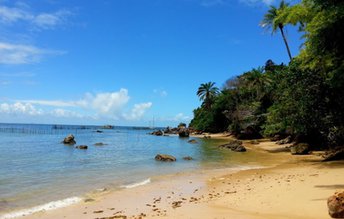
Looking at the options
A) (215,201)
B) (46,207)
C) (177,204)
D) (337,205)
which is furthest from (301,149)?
(337,205)

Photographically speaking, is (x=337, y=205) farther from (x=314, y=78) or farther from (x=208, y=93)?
(x=208, y=93)

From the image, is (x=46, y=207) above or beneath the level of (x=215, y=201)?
beneath

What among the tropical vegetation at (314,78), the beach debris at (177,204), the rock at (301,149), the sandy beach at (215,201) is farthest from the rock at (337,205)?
the rock at (301,149)

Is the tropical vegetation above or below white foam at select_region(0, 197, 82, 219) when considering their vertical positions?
above

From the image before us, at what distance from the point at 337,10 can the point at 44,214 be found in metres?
11.8

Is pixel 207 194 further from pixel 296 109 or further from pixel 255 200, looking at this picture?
pixel 296 109

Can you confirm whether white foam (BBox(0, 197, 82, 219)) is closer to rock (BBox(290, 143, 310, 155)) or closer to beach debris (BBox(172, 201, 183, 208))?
beach debris (BBox(172, 201, 183, 208))

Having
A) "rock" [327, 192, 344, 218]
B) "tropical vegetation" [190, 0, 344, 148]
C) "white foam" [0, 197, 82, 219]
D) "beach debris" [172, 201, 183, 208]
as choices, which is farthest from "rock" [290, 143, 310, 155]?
"rock" [327, 192, 344, 218]

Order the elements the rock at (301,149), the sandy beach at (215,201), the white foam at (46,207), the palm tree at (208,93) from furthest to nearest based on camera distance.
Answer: the palm tree at (208,93) → the rock at (301,149) → the white foam at (46,207) → the sandy beach at (215,201)

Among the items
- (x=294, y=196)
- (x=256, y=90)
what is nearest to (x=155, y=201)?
(x=294, y=196)

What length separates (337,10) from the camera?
11797 millimetres

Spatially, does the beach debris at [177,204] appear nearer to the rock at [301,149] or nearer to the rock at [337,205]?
the rock at [337,205]

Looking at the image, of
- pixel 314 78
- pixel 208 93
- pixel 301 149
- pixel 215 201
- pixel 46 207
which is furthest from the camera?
pixel 208 93

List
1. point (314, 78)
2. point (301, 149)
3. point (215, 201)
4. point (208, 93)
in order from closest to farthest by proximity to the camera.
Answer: point (215, 201) → point (314, 78) → point (301, 149) → point (208, 93)
